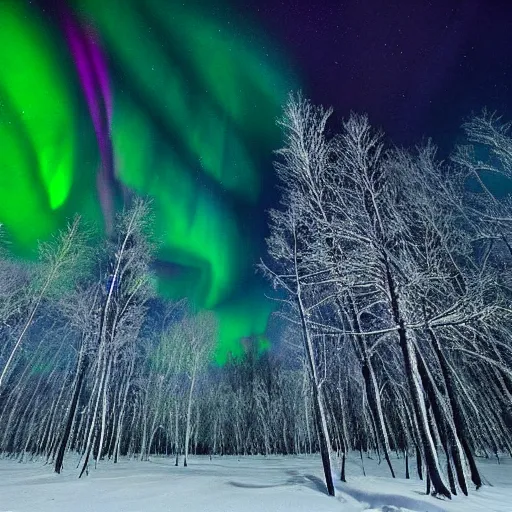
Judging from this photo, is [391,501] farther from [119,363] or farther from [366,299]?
[119,363]

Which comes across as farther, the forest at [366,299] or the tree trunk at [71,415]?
the tree trunk at [71,415]

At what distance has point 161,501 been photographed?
18.4 feet

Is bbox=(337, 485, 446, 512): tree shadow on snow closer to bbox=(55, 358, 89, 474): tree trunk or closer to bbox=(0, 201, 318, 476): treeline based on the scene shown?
bbox=(0, 201, 318, 476): treeline

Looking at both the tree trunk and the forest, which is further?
the tree trunk

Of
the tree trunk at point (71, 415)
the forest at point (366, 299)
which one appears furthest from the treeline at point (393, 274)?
the tree trunk at point (71, 415)

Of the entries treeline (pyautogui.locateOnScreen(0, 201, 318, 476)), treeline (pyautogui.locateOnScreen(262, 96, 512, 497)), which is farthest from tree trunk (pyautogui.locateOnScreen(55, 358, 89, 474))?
treeline (pyautogui.locateOnScreen(262, 96, 512, 497))

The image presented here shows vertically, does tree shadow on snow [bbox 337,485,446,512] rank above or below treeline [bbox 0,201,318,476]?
below

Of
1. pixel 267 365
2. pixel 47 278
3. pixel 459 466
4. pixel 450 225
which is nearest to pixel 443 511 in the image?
pixel 459 466

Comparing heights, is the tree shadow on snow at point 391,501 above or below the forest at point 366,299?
below

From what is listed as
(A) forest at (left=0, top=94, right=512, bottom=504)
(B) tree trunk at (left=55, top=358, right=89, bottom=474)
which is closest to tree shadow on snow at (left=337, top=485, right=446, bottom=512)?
(A) forest at (left=0, top=94, right=512, bottom=504)

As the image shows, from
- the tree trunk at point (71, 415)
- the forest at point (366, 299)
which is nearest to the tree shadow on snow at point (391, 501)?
the forest at point (366, 299)

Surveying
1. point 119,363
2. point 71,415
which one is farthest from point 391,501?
point 119,363

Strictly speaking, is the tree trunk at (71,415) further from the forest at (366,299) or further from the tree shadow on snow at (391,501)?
the tree shadow on snow at (391,501)

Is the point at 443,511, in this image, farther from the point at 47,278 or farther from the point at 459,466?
the point at 47,278
